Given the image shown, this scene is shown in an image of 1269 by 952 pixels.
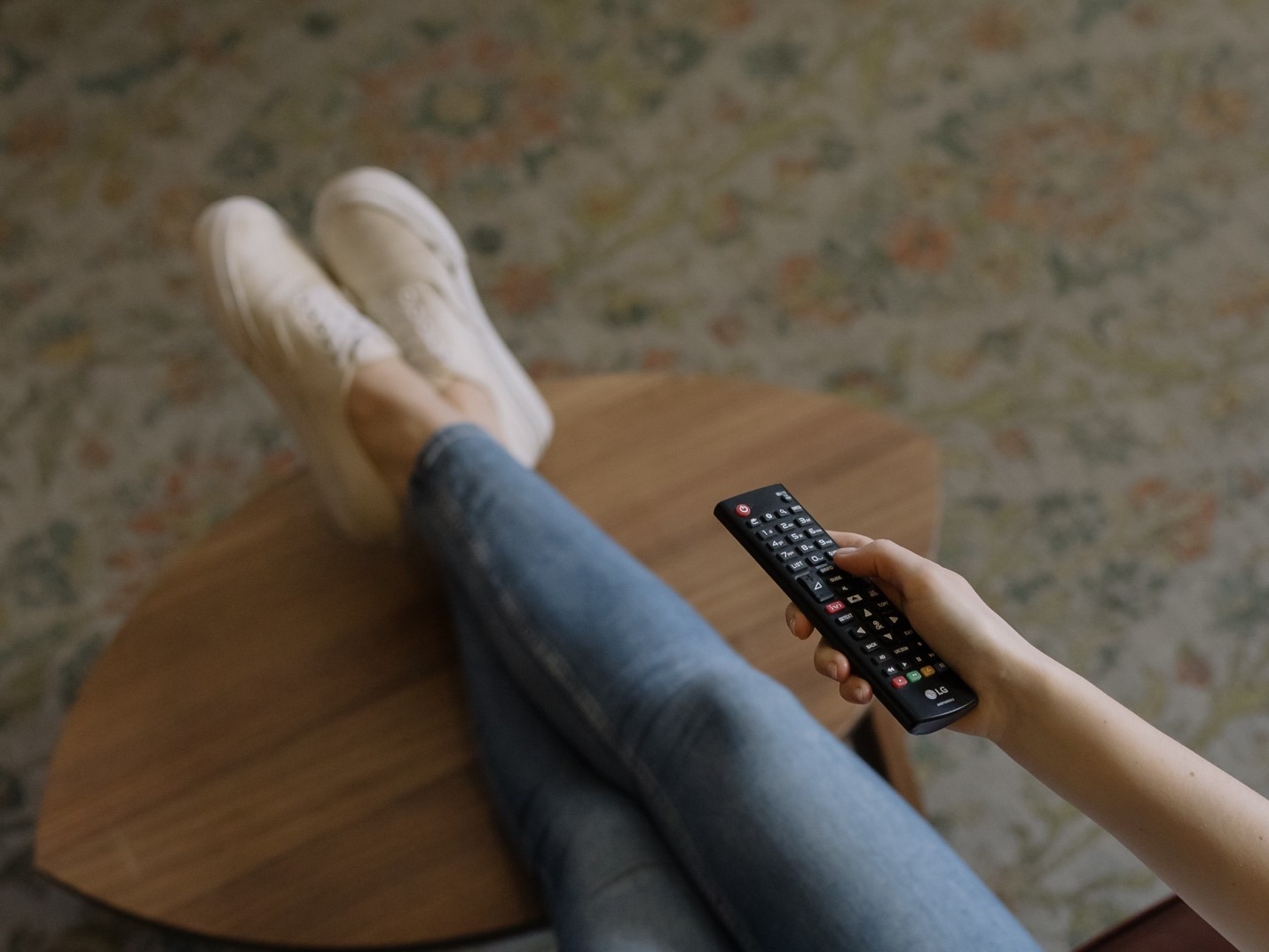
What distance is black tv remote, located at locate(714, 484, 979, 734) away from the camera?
533 millimetres

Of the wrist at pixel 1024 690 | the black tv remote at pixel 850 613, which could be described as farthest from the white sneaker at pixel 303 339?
the wrist at pixel 1024 690

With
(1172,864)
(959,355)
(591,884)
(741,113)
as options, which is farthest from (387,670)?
(741,113)

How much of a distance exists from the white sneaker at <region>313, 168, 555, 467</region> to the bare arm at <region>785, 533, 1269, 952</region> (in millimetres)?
476

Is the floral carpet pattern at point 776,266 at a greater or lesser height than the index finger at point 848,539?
lesser

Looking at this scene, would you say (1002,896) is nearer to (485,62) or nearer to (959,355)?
(959,355)

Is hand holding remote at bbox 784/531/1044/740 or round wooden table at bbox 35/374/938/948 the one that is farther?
round wooden table at bbox 35/374/938/948

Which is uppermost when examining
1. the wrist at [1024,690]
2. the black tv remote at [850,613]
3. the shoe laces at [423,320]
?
the black tv remote at [850,613]

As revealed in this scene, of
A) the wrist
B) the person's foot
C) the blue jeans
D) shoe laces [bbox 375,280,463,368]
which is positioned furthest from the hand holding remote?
shoe laces [bbox 375,280,463,368]

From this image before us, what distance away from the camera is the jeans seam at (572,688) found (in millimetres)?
649

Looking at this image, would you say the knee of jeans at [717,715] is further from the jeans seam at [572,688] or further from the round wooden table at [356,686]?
the round wooden table at [356,686]

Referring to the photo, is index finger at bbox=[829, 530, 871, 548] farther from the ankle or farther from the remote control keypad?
the ankle

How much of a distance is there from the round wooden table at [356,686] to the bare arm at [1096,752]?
0.25 meters

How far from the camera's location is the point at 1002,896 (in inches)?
40.3

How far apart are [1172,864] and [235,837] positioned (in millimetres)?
561
